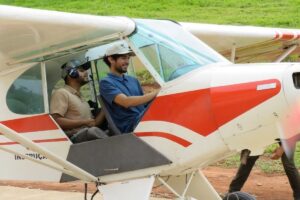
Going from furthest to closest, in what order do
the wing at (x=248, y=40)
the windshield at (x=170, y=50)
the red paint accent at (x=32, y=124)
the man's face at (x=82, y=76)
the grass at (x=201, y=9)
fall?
the grass at (x=201, y=9), the wing at (x=248, y=40), the man's face at (x=82, y=76), the red paint accent at (x=32, y=124), the windshield at (x=170, y=50)

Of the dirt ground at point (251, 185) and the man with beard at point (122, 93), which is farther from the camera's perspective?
the dirt ground at point (251, 185)

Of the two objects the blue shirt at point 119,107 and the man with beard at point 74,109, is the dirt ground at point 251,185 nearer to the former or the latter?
the man with beard at point 74,109

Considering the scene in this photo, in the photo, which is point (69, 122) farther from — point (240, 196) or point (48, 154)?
point (240, 196)

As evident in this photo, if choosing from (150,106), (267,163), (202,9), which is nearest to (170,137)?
(150,106)

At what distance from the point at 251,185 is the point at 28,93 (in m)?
4.00

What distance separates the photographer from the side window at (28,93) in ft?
24.6

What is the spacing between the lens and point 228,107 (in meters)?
6.06

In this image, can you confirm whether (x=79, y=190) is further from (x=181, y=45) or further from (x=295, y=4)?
(x=295, y=4)

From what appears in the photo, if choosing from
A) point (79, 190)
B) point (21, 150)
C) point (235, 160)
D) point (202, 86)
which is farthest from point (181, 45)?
point (235, 160)

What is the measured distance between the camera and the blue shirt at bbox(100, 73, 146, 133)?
6.93 meters

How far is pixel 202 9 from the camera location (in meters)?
26.8

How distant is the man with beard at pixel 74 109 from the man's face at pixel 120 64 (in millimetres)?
500

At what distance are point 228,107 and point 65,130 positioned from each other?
6.84 ft

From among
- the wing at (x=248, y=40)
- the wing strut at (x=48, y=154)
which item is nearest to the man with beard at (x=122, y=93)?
the wing strut at (x=48, y=154)
